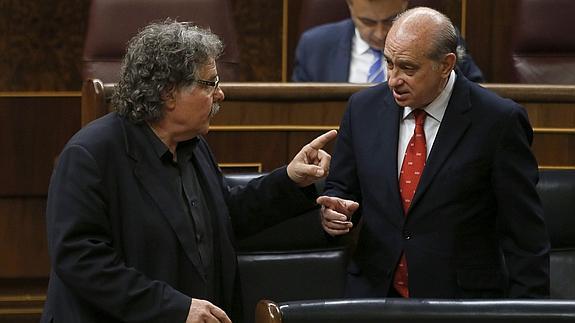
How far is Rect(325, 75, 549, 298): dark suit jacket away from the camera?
5.66ft

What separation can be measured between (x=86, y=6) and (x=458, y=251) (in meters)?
1.93

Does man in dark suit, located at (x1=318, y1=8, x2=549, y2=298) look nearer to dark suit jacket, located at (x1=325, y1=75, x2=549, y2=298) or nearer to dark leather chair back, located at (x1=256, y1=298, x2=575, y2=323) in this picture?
dark suit jacket, located at (x1=325, y1=75, x2=549, y2=298)

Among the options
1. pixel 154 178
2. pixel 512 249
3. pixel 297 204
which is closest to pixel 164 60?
pixel 154 178

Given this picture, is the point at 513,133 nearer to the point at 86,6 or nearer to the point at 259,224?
the point at 259,224

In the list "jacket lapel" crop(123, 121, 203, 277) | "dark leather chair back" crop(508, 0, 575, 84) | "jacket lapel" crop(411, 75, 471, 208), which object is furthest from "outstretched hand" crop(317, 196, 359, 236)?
"dark leather chair back" crop(508, 0, 575, 84)

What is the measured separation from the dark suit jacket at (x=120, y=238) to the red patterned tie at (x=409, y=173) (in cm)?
27

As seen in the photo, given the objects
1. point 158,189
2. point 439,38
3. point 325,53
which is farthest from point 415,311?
point 325,53

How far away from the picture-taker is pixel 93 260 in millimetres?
1570

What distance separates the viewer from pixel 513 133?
1738 mm

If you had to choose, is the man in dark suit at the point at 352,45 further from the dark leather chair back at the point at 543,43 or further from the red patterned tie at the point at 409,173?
the red patterned tie at the point at 409,173

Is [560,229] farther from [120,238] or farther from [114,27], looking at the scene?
[114,27]

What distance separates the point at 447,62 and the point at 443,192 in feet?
0.67

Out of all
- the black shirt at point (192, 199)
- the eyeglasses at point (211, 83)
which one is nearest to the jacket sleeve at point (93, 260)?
the black shirt at point (192, 199)

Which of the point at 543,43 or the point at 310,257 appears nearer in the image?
the point at 310,257
